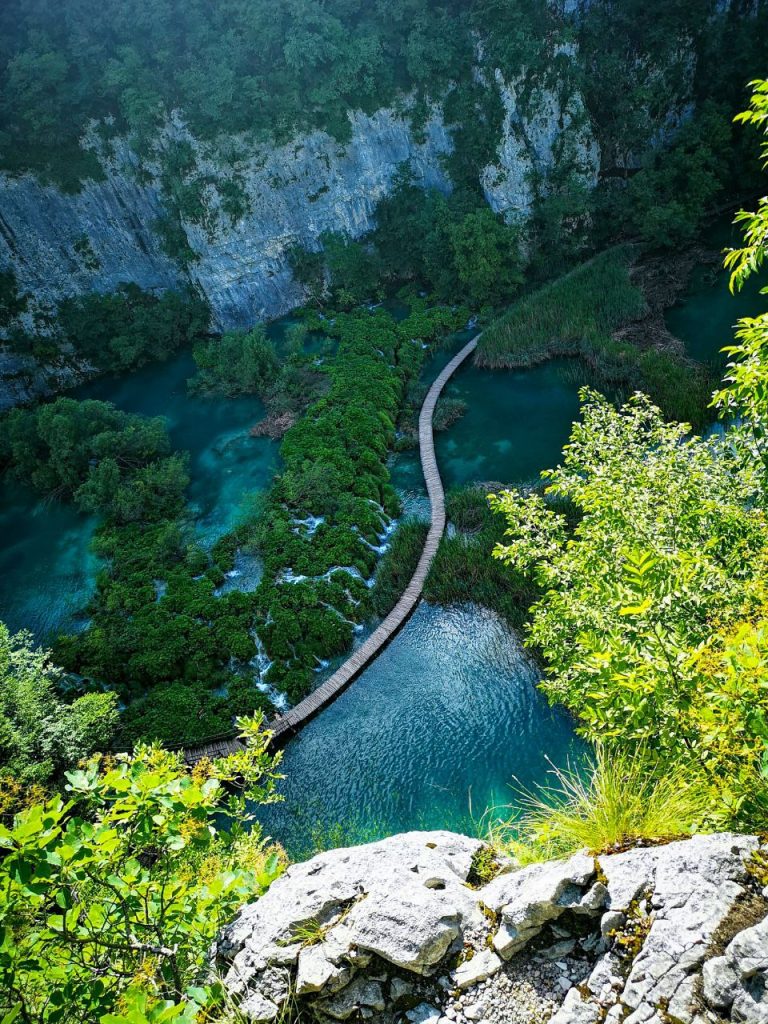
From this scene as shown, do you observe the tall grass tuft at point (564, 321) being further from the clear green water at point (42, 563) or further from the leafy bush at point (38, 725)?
the leafy bush at point (38, 725)

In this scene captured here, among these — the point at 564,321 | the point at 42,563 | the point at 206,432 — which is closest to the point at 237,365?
the point at 206,432

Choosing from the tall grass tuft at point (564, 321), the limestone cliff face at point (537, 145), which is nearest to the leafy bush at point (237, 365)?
the tall grass tuft at point (564, 321)

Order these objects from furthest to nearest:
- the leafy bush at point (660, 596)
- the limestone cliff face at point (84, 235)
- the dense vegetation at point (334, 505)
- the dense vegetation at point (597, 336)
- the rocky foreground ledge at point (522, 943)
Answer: the limestone cliff face at point (84, 235) → the dense vegetation at point (597, 336) → the dense vegetation at point (334, 505) → the leafy bush at point (660, 596) → the rocky foreground ledge at point (522, 943)

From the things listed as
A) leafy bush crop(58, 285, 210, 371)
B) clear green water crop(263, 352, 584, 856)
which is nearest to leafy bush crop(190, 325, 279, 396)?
leafy bush crop(58, 285, 210, 371)

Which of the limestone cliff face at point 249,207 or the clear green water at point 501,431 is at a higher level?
the limestone cliff face at point 249,207

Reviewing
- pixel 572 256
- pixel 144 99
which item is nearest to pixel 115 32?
pixel 144 99
